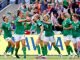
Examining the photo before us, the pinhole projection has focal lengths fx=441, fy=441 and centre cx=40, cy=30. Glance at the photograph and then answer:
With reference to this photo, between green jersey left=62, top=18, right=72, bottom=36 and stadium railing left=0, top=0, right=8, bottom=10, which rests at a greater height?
stadium railing left=0, top=0, right=8, bottom=10

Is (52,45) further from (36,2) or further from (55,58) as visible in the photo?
(36,2)

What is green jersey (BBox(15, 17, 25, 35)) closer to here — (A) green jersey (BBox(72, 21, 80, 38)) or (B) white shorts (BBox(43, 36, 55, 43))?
(B) white shorts (BBox(43, 36, 55, 43))

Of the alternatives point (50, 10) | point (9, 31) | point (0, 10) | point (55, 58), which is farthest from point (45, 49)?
point (0, 10)

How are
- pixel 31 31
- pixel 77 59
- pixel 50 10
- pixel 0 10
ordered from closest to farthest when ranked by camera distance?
pixel 77 59 < pixel 31 31 < pixel 50 10 < pixel 0 10

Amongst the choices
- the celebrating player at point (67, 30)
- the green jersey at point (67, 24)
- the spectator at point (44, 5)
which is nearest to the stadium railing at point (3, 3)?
the spectator at point (44, 5)

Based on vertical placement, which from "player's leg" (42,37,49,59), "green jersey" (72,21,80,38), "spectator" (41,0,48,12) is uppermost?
"spectator" (41,0,48,12)

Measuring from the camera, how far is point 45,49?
68.4ft

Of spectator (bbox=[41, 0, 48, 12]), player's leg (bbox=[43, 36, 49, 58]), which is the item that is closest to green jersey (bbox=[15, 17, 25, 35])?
player's leg (bbox=[43, 36, 49, 58])

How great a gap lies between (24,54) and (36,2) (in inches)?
258

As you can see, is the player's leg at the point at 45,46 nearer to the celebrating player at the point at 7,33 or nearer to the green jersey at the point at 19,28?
the green jersey at the point at 19,28

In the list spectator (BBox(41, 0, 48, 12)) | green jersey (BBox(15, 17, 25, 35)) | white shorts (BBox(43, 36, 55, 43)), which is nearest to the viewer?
white shorts (BBox(43, 36, 55, 43))

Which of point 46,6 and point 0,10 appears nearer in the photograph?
point 46,6

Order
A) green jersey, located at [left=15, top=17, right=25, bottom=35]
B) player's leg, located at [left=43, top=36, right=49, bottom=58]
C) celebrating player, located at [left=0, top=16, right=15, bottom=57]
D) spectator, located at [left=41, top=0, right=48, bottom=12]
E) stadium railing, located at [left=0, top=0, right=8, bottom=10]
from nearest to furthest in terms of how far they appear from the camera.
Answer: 1. player's leg, located at [left=43, top=36, right=49, bottom=58]
2. green jersey, located at [left=15, top=17, right=25, bottom=35]
3. celebrating player, located at [left=0, top=16, right=15, bottom=57]
4. spectator, located at [left=41, top=0, right=48, bottom=12]
5. stadium railing, located at [left=0, top=0, right=8, bottom=10]

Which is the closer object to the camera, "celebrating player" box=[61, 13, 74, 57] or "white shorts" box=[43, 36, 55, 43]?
"white shorts" box=[43, 36, 55, 43]
